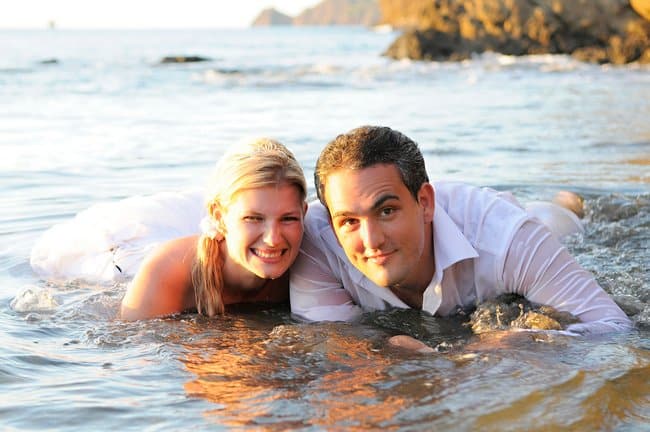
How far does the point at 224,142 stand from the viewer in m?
14.4

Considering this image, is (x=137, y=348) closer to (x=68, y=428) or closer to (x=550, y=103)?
(x=68, y=428)

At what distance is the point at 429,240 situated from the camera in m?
4.88

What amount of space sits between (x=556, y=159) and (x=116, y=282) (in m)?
7.51

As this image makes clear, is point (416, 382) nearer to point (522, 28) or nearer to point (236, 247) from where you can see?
point (236, 247)

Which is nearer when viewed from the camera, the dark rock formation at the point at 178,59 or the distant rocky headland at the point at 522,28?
the distant rocky headland at the point at 522,28

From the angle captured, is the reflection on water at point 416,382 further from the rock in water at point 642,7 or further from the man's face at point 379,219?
the rock in water at point 642,7

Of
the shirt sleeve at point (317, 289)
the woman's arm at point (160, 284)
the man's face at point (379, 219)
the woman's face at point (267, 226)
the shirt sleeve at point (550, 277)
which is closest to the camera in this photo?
the man's face at point (379, 219)

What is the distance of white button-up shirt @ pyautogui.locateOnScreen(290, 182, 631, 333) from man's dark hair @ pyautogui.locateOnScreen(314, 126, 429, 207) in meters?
0.37

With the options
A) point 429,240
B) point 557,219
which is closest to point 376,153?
point 429,240

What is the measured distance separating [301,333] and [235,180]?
0.95 meters

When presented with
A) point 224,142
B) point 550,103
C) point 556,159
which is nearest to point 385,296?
point 556,159

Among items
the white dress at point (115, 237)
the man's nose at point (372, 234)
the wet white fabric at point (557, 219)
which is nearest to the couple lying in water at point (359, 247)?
the man's nose at point (372, 234)

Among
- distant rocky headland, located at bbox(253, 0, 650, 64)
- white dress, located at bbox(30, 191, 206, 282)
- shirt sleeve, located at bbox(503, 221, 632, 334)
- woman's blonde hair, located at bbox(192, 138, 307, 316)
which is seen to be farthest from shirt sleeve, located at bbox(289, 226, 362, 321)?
distant rocky headland, located at bbox(253, 0, 650, 64)

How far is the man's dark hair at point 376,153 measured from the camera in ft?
14.8
